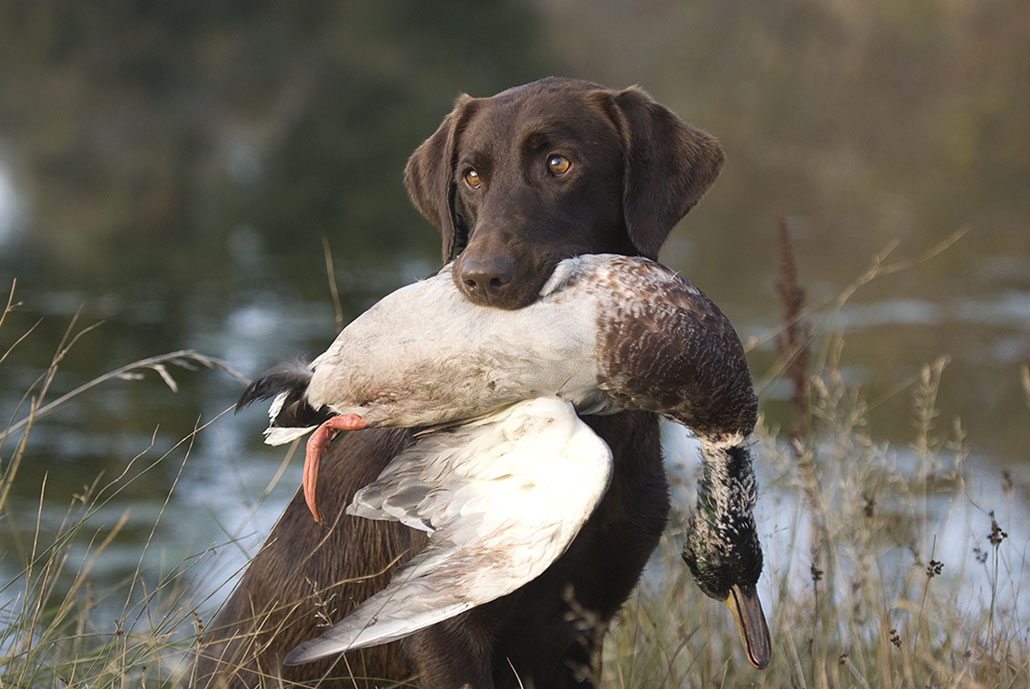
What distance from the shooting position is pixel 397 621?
244cm

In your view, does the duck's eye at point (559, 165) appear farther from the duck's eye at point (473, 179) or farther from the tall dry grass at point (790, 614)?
the tall dry grass at point (790, 614)

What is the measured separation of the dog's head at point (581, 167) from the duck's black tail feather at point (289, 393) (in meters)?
0.54

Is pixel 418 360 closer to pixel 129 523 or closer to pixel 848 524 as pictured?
pixel 848 524

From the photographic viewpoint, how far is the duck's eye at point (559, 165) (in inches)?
126

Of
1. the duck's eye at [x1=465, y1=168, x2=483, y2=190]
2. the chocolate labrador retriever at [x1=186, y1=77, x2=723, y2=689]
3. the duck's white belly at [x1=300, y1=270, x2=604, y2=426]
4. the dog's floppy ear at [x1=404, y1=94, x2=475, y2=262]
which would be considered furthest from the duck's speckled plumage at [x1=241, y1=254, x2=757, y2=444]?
the dog's floppy ear at [x1=404, y1=94, x2=475, y2=262]

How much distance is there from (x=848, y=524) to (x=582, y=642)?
130 cm

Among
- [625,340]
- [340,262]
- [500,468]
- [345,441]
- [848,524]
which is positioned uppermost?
[625,340]

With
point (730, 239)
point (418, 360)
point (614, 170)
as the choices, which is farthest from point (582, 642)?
point (730, 239)

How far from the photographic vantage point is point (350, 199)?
1614cm

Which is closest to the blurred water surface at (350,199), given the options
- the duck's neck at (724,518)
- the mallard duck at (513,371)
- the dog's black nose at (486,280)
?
the mallard duck at (513,371)

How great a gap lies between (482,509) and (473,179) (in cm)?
114

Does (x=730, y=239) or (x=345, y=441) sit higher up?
(x=345, y=441)

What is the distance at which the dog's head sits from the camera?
10.3 feet

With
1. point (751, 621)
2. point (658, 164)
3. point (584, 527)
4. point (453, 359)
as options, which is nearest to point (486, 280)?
point (453, 359)
